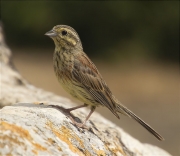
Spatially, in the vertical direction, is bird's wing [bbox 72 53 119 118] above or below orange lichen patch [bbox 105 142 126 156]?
above

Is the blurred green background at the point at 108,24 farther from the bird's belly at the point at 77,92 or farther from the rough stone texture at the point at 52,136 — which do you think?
the rough stone texture at the point at 52,136

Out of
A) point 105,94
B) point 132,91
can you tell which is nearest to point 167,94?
point 132,91

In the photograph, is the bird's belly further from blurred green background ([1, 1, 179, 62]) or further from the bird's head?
blurred green background ([1, 1, 179, 62])

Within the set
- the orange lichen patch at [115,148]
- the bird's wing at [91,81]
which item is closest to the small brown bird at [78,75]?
the bird's wing at [91,81]

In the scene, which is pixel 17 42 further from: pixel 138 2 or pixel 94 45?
pixel 138 2

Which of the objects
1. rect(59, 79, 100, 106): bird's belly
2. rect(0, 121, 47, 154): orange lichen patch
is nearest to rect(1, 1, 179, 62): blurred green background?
rect(59, 79, 100, 106): bird's belly
